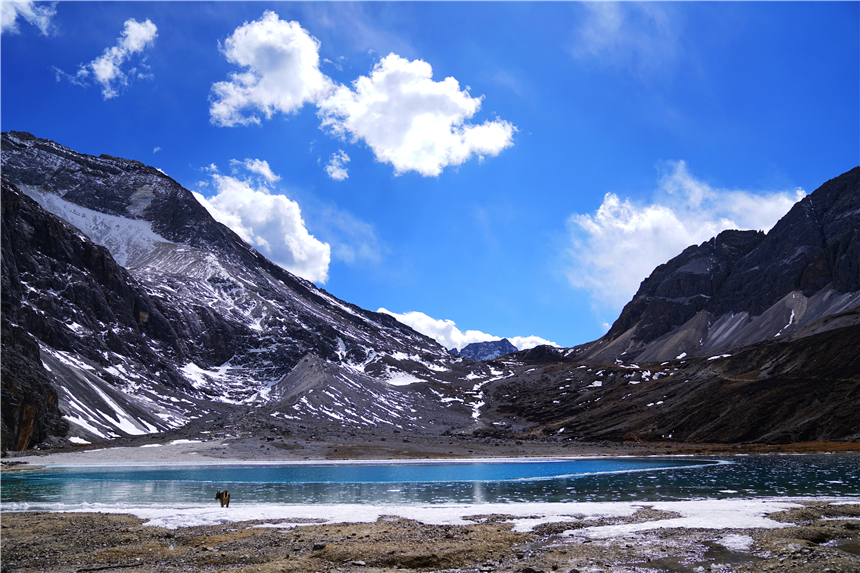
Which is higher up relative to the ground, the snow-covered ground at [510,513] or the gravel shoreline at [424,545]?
the gravel shoreline at [424,545]

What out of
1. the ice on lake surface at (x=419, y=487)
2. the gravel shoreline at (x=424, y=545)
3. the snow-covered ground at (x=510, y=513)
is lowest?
the ice on lake surface at (x=419, y=487)

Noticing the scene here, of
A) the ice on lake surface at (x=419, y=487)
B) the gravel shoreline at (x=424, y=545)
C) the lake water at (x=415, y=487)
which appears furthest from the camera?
the ice on lake surface at (x=419, y=487)

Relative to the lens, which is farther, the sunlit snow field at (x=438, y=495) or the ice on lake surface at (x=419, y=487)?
the ice on lake surface at (x=419, y=487)

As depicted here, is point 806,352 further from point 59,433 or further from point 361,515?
point 59,433

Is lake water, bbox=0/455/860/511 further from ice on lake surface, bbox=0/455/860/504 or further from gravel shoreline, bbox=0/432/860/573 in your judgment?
gravel shoreline, bbox=0/432/860/573

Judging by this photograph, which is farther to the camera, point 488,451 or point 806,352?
point 806,352

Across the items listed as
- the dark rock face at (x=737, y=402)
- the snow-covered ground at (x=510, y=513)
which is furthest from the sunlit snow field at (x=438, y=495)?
the dark rock face at (x=737, y=402)

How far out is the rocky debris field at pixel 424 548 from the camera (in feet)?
52.7

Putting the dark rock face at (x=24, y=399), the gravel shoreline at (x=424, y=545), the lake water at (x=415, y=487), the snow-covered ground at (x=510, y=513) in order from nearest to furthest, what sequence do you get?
the gravel shoreline at (x=424, y=545), the snow-covered ground at (x=510, y=513), the lake water at (x=415, y=487), the dark rock face at (x=24, y=399)

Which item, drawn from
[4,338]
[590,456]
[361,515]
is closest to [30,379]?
[4,338]

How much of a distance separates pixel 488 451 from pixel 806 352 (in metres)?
91.3

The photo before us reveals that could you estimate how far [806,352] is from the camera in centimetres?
13600

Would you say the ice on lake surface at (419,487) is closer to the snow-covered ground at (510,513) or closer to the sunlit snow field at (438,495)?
the sunlit snow field at (438,495)

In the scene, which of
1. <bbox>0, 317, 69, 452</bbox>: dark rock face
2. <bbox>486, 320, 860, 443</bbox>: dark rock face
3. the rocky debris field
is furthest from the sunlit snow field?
<bbox>486, 320, 860, 443</bbox>: dark rock face
